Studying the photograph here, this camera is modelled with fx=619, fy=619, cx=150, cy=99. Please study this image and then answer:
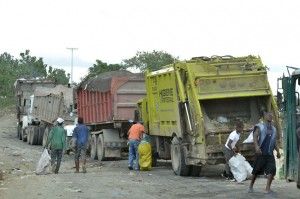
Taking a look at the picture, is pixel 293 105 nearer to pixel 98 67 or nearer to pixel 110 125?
pixel 110 125

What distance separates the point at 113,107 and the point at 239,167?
24.7 ft

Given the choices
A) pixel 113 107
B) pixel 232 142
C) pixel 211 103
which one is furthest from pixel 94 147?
pixel 232 142

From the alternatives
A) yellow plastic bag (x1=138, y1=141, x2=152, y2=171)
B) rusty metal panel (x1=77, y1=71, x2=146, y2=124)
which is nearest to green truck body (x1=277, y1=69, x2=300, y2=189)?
yellow plastic bag (x1=138, y1=141, x2=152, y2=171)

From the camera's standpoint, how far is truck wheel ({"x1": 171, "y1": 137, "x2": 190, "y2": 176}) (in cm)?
1515

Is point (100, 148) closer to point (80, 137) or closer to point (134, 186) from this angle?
point (80, 137)

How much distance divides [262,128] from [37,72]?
209 ft

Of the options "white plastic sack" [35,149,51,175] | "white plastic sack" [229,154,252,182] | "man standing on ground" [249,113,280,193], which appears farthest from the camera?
"white plastic sack" [35,149,51,175]

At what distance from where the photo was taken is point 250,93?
1455cm

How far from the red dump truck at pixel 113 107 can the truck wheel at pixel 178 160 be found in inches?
148

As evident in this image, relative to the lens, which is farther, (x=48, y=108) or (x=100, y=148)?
(x=48, y=108)

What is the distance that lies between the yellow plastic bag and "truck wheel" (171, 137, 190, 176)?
1.72 m

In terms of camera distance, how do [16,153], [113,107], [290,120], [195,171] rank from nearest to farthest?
[290,120] → [195,171] → [113,107] → [16,153]

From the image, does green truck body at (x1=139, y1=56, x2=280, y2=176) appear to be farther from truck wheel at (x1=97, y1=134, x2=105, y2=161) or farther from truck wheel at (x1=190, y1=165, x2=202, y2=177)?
truck wheel at (x1=97, y1=134, x2=105, y2=161)

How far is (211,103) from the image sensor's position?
48.2 feet
